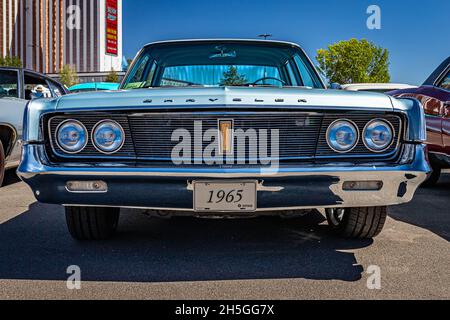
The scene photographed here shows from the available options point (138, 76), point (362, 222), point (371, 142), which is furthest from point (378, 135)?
point (138, 76)

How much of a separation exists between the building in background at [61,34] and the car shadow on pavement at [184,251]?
260 feet

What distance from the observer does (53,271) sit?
3.08m

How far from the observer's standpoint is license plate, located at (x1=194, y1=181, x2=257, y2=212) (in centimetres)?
286

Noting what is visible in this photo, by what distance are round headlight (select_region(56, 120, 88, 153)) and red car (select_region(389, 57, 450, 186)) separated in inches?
151

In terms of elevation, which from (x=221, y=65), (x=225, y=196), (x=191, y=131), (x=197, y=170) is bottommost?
(x=225, y=196)

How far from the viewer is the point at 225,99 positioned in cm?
289

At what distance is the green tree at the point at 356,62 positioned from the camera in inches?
1752

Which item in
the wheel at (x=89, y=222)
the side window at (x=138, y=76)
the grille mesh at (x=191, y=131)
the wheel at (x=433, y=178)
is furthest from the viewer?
the wheel at (x=433, y=178)

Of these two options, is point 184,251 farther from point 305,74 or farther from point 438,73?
point 438,73

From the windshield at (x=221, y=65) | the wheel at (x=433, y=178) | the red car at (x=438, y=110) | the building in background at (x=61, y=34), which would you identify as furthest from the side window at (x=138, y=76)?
the building in background at (x=61, y=34)

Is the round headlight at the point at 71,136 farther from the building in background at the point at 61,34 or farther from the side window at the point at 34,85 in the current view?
the building in background at the point at 61,34

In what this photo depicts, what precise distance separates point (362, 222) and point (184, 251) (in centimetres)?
124
